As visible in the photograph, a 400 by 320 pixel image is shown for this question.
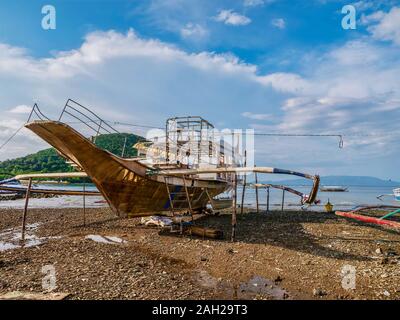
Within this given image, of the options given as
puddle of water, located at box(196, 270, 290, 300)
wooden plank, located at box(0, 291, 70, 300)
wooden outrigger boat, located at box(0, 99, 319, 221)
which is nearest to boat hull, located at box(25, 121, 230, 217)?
wooden outrigger boat, located at box(0, 99, 319, 221)

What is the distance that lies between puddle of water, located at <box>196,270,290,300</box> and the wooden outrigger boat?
17.6 feet

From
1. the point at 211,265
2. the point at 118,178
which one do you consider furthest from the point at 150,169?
the point at 211,265

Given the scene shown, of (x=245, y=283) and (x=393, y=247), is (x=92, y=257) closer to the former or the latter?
(x=245, y=283)

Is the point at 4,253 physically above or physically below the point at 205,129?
below

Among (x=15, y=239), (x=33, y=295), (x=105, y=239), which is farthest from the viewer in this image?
(x=15, y=239)

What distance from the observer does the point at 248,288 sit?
25.8 feet

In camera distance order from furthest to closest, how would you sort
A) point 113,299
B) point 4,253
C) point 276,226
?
point 276,226
point 4,253
point 113,299

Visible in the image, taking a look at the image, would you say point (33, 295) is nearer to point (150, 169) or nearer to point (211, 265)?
point (211, 265)

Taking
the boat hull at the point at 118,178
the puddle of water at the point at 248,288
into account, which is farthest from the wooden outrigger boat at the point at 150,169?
the puddle of water at the point at 248,288

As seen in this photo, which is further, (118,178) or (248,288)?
(118,178)

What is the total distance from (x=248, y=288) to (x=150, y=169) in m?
9.03

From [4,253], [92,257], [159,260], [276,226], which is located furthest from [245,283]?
[276,226]
